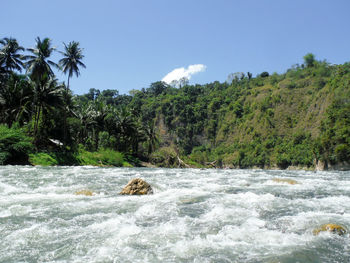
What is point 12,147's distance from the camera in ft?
93.9

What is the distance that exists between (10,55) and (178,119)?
297 feet

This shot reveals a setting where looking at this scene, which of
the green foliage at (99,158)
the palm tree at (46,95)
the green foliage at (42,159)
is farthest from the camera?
the green foliage at (99,158)

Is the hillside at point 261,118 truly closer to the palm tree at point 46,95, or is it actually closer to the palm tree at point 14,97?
the palm tree at point 46,95

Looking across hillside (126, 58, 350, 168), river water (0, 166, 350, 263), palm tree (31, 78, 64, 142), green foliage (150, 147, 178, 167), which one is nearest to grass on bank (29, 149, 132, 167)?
palm tree (31, 78, 64, 142)

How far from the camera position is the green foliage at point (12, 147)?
2767cm

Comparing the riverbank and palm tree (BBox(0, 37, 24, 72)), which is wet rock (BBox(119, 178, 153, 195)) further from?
palm tree (BBox(0, 37, 24, 72))

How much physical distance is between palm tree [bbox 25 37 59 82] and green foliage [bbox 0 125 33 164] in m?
11.7

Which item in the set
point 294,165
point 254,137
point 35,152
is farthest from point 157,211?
point 254,137

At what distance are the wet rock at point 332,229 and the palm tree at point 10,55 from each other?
46.2 m

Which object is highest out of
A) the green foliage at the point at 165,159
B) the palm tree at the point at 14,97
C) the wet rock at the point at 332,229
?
the palm tree at the point at 14,97

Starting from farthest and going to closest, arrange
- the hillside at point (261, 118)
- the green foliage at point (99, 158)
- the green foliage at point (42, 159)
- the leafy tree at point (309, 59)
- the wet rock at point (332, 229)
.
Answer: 1. the leafy tree at point (309, 59)
2. the hillside at point (261, 118)
3. the green foliage at point (99, 158)
4. the green foliage at point (42, 159)
5. the wet rock at point (332, 229)

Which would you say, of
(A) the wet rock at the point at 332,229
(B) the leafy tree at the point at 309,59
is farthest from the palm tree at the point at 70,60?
(B) the leafy tree at the point at 309,59

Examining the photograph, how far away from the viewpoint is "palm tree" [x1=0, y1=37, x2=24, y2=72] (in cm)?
4153

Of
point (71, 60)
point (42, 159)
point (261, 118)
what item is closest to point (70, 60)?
point (71, 60)
